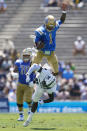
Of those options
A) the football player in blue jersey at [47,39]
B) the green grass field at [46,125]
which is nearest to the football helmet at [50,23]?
the football player in blue jersey at [47,39]

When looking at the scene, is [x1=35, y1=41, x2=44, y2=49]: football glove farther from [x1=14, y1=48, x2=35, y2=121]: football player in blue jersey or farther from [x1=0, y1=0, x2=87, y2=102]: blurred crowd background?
[x1=0, y1=0, x2=87, y2=102]: blurred crowd background

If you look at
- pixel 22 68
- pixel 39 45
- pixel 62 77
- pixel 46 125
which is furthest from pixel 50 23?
pixel 62 77

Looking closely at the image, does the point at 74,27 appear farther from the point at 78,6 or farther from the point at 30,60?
the point at 30,60

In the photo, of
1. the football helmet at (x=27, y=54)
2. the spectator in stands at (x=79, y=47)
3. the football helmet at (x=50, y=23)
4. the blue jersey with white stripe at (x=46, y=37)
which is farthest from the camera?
the spectator in stands at (x=79, y=47)

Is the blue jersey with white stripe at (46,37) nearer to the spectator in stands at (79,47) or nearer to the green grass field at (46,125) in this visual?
the green grass field at (46,125)

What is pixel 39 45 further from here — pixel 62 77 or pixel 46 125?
pixel 62 77

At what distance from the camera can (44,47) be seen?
46.8ft

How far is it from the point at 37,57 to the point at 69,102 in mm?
7259

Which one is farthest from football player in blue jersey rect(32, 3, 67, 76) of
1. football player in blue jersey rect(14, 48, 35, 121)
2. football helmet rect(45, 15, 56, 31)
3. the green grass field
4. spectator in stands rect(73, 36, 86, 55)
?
spectator in stands rect(73, 36, 86, 55)

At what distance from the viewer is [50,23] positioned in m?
13.6

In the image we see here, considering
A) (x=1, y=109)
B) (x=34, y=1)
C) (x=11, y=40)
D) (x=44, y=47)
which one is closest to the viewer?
(x=44, y=47)

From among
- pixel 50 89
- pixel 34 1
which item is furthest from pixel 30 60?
pixel 34 1

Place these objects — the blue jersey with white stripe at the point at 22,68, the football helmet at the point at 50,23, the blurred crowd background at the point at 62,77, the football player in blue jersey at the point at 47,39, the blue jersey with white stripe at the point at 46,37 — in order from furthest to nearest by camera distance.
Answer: the blurred crowd background at the point at 62,77, the blue jersey with white stripe at the point at 22,68, the blue jersey with white stripe at the point at 46,37, the football player in blue jersey at the point at 47,39, the football helmet at the point at 50,23

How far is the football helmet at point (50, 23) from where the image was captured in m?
13.5
